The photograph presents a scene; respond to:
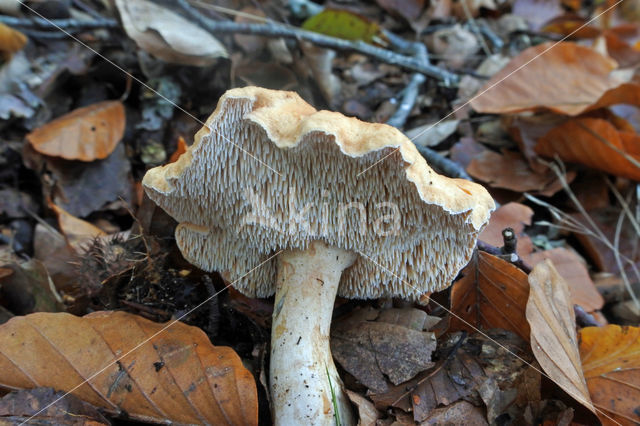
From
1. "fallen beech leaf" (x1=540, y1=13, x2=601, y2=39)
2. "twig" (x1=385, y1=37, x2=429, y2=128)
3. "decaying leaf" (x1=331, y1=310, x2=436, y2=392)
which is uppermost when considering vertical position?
"fallen beech leaf" (x1=540, y1=13, x2=601, y2=39)

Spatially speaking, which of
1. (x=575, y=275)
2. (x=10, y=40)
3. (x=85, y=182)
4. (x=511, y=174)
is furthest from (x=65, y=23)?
(x=575, y=275)

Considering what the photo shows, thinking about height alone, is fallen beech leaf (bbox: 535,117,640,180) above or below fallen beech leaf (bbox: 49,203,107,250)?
above

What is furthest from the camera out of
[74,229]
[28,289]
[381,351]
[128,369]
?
[74,229]

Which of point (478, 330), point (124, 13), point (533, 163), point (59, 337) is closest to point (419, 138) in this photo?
point (533, 163)

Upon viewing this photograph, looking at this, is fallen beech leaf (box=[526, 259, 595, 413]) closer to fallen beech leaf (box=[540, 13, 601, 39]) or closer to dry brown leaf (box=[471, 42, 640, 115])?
dry brown leaf (box=[471, 42, 640, 115])

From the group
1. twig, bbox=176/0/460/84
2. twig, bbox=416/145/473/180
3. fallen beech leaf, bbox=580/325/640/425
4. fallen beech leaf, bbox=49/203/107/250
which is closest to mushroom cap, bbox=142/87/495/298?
fallen beech leaf, bbox=580/325/640/425

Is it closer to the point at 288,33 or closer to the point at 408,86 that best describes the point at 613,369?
the point at 408,86
